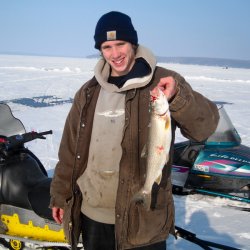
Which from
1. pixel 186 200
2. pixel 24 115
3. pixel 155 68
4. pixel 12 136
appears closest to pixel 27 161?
pixel 12 136

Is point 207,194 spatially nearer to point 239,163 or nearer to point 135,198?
point 239,163

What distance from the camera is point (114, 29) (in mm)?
2135

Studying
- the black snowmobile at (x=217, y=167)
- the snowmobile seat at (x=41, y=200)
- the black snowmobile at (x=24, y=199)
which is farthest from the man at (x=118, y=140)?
the black snowmobile at (x=217, y=167)

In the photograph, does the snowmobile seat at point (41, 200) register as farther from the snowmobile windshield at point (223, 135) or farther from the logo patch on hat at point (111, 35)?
the snowmobile windshield at point (223, 135)

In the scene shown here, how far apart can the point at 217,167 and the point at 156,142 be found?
3.12m

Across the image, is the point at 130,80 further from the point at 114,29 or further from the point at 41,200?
the point at 41,200

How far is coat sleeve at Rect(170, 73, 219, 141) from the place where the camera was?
1882 mm

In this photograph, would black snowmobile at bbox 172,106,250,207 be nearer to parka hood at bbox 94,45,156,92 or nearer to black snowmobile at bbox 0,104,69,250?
black snowmobile at bbox 0,104,69,250

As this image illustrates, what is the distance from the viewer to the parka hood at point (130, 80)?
2014 mm

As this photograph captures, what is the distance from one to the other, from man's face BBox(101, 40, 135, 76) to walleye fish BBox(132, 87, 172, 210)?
492 mm

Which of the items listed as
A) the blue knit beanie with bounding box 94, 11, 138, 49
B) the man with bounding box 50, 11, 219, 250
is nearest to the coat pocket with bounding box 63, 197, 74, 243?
the man with bounding box 50, 11, 219, 250

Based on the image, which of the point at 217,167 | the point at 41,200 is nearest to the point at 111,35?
the point at 41,200

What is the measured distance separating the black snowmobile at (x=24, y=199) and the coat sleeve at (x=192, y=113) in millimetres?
1521

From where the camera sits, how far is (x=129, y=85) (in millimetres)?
2031
